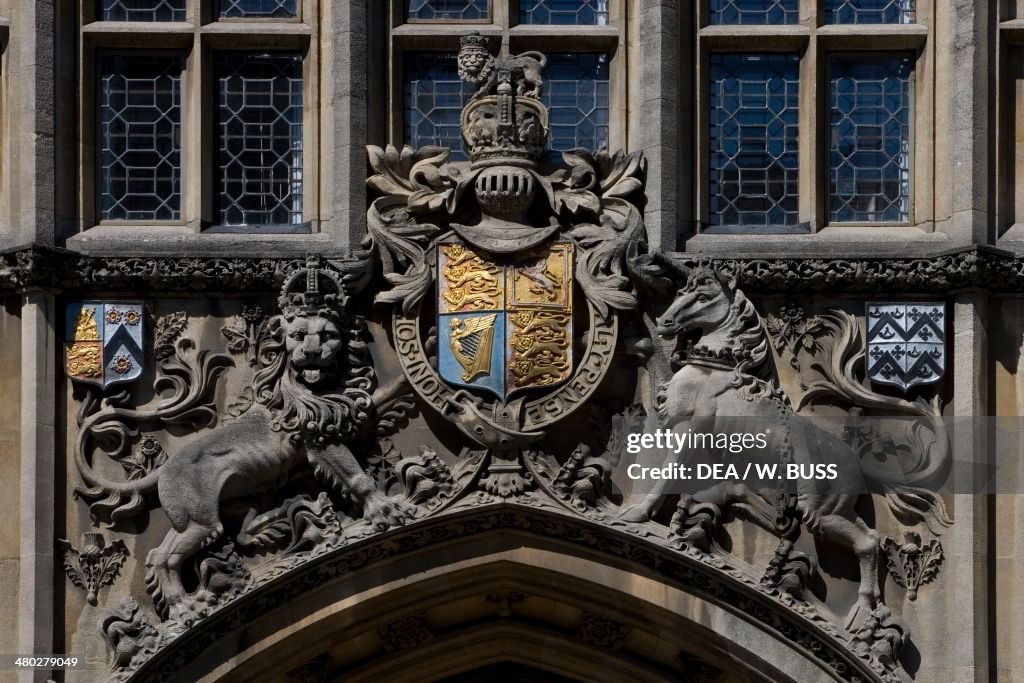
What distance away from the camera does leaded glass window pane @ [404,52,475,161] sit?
2422 cm

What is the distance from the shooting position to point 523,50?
24.3 metres

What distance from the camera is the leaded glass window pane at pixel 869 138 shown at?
79.4 ft

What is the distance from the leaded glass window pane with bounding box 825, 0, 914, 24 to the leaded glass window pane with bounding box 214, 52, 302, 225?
3.96 m

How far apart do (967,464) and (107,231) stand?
6.40 metres

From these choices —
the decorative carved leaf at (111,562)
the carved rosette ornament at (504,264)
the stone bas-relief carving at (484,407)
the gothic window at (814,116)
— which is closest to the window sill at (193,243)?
the stone bas-relief carving at (484,407)

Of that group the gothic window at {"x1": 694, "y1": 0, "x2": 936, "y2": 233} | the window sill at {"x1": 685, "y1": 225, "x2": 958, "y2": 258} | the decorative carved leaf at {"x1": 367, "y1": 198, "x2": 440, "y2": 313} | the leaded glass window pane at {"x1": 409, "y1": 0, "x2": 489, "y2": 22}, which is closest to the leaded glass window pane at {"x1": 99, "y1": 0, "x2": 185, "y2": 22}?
the leaded glass window pane at {"x1": 409, "y1": 0, "x2": 489, "y2": 22}

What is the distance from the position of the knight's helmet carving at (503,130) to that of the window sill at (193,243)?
47.9 inches

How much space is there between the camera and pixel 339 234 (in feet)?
77.9

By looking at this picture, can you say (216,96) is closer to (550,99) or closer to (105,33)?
(105,33)

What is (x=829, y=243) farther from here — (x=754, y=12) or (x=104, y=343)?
(x=104, y=343)

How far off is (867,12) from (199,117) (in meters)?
4.98

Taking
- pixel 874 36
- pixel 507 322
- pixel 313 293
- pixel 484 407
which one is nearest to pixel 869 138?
pixel 874 36


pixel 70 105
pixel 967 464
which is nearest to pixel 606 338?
pixel 967 464

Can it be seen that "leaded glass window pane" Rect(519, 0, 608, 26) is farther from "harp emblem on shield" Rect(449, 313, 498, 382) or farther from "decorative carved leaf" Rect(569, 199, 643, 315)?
"harp emblem on shield" Rect(449, 313, 498, 382)
